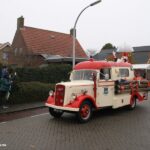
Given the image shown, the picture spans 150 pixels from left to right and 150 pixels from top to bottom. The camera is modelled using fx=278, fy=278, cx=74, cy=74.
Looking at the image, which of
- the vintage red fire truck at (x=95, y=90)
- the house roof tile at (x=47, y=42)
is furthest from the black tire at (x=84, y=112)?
the house roof tile at (x=47, y=42)

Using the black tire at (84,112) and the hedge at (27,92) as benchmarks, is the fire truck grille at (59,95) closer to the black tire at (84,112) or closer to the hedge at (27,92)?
the black tire at (84,112)

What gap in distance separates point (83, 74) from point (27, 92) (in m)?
4.77

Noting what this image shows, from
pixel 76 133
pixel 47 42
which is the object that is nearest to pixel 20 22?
pixel 47 42

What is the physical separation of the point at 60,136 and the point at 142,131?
9.25 ft

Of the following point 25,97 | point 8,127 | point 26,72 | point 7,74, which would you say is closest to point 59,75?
point 26,72

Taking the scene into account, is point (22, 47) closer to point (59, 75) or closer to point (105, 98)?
point (59, 75)

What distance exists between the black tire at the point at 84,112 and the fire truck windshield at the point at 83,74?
1436 millimetres

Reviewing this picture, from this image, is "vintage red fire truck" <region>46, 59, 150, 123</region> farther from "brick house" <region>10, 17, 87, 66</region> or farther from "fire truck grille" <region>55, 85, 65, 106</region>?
"brick house" <region>10, 17, 87, 66</region>

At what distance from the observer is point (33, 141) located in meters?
7.84

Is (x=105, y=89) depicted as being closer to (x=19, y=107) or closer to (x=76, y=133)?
(x=76, y=133)

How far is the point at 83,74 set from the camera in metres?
12.2

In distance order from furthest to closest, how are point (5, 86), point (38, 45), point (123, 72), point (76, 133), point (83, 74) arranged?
point (38, 45), point (123, 72), point (5, 86), point (83, 74), point (76, 133)

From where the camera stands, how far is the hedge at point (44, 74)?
1873cm

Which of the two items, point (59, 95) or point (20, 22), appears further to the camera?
point (20, 22)
